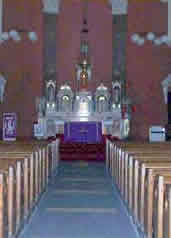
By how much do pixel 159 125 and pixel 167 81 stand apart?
158 cm

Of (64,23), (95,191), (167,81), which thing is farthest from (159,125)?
(95,191)

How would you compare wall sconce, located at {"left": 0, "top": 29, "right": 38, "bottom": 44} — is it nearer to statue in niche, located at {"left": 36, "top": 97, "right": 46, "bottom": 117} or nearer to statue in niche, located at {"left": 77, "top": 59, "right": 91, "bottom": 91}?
statue in niche, located at {"left": 77, "top": 59, "right": 91, "bottom": 91}

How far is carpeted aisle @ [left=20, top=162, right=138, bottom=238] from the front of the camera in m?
4.30

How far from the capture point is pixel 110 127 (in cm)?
1408

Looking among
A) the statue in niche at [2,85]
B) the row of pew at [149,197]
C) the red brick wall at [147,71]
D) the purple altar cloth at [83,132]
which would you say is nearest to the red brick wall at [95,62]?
the red brick wall at [147,71]

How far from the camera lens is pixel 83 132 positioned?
549 inches

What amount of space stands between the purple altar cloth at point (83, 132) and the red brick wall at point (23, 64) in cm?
173

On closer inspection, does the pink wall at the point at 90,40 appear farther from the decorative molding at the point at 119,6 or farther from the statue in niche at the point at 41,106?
the statue in niche at the point at 41,106

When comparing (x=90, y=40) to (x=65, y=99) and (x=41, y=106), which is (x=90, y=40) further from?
(x=41, y=106)

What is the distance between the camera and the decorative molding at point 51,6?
15300 millimetres

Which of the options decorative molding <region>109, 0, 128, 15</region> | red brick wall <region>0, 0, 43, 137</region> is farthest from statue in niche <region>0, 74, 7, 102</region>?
decorative molding <region>109, 0, 128, 15</region>

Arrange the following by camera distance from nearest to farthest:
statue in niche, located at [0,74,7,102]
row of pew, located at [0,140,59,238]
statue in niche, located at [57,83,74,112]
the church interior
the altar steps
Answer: row of pew, located at [0,140,59,238] < the altar steps < the church interior < statue in niche, located at [57,83,74,112] < statue in niche, located at [0,74,7,102]

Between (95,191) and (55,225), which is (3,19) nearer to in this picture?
(95,191)

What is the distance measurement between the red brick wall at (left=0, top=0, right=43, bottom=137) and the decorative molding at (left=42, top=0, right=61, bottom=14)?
8.8 inches
